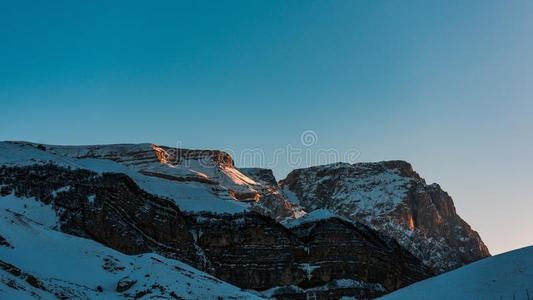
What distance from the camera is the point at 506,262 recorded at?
34938mm

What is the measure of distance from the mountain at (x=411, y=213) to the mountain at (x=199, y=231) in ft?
216

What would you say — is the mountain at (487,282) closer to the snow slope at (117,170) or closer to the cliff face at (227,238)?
the cliff face at (227,238)

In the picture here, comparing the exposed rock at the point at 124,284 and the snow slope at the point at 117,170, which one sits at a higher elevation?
the snow slope at the point at 117,170

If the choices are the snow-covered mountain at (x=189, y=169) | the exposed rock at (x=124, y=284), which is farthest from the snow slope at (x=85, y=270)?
the snow-covered mountain at (x=189, y=169)

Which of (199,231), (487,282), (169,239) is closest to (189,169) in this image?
(199,231)

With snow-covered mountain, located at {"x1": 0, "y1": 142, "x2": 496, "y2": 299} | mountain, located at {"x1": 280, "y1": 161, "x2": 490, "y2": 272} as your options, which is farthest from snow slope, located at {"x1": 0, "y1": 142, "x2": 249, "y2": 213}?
mountain, located at {"x1": 280, "y1": 161, "x2": 490, "y2": 272}

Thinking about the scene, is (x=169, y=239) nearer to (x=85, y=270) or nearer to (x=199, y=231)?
(x=199, y=231)

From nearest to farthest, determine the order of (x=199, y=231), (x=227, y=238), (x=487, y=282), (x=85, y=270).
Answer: (x=487, y=282), (x=85, y=270), (x=199, y=231), (x=227, y=238)

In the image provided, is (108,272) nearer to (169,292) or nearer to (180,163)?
(169,292)

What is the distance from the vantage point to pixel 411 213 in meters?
183

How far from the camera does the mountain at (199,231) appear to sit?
70.4m

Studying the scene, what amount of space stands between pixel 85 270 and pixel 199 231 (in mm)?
36230

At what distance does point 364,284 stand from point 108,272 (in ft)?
153

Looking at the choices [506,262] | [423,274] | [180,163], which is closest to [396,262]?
[423,274]
